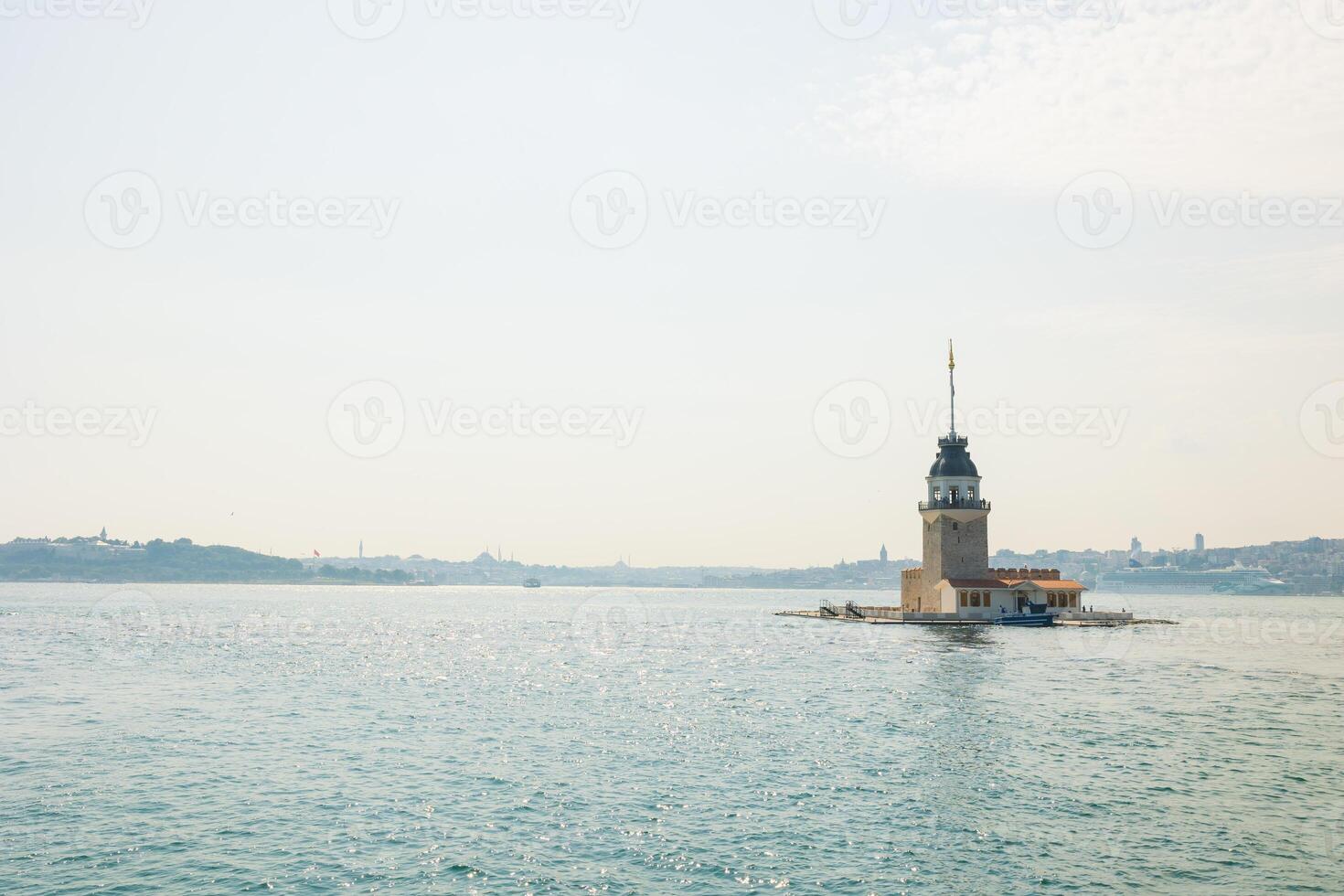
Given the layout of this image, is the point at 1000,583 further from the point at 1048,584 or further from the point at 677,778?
the point at 677,778

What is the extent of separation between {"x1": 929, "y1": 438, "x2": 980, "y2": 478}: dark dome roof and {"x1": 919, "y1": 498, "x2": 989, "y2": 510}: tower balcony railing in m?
2.78

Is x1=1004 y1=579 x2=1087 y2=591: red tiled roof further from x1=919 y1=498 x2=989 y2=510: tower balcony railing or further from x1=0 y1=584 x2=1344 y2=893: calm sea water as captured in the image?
x1=0 y1=584 x2=1344 y2=893: calm sea water

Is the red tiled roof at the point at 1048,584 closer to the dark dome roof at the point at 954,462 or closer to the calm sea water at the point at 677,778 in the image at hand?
the dark dome roof at the point at 954,462

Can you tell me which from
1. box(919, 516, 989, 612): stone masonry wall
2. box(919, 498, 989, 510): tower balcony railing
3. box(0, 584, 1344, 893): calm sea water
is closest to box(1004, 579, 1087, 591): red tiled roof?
box(919, 516, 989, 612): stone masonry wall

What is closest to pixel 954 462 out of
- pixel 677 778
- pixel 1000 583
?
pixel 1000 583

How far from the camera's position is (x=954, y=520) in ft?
357

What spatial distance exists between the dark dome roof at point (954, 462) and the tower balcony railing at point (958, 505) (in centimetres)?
278

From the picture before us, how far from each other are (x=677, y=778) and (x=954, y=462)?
84.4 m

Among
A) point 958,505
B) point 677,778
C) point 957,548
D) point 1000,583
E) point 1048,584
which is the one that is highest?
point 958,505

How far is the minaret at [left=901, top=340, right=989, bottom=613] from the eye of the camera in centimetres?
10888

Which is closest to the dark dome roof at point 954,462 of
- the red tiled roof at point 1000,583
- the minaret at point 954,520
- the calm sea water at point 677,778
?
the minaret at point 954,520

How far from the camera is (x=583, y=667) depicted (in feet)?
250

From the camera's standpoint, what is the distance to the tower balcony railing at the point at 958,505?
108938 millimetres

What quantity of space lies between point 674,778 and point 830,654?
48992 mm
